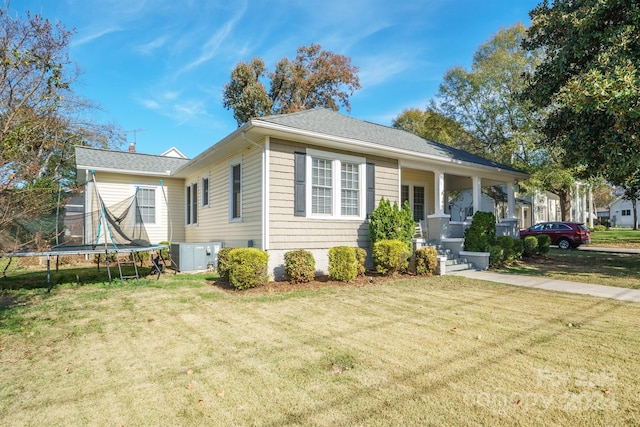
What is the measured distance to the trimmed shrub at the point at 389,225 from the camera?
9359mm

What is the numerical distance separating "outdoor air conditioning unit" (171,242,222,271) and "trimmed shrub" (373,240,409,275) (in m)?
4.74

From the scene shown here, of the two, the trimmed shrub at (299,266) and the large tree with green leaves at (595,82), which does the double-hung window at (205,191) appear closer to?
the trimmed shrub at (299,266)

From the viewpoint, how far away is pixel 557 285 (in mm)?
7832

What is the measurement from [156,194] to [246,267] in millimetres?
9458

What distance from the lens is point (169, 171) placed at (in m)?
14.7

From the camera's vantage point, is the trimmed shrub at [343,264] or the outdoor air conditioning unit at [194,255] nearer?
the trimmed shrub at [343,264]

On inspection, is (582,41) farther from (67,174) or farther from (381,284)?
(67,174)

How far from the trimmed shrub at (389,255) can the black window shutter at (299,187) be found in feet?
6.85

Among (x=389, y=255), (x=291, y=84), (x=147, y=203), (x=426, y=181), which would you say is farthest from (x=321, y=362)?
(x=291, y=84)

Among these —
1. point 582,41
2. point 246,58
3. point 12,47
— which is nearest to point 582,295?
point 582,41

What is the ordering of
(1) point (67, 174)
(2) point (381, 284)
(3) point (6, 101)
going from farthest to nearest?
(1) point (67, 174) → (2) point (381, 284) → (3) point (6, 101)

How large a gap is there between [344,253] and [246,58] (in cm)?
2307

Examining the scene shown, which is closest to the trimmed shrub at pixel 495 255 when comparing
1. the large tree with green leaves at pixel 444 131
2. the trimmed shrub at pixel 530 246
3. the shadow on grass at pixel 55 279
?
the trimmed shrub at pixel 530 246

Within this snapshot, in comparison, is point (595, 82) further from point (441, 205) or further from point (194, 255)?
point (194, 255)
